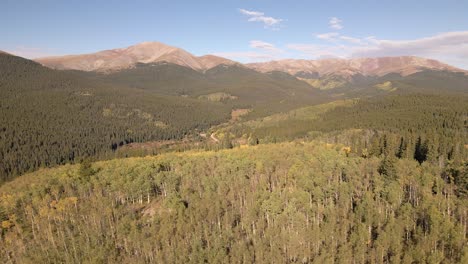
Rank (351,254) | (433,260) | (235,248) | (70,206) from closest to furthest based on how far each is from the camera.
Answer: (433,260) → (351,254) → (235,248) → (70,206)

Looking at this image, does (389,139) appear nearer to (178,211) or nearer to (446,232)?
(446,232)

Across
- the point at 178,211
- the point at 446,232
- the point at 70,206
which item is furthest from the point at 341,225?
the point at 70,206

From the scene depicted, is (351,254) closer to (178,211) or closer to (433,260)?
(433,260)

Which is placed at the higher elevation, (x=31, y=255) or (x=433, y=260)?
(x=433, y=260)

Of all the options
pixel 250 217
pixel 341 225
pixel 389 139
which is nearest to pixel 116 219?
pixel 250 217

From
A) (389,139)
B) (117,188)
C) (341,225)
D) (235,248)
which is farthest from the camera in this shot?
(389,139)

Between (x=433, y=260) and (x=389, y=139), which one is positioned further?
(x=389, y=139)
